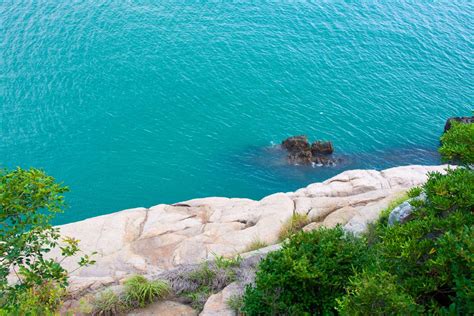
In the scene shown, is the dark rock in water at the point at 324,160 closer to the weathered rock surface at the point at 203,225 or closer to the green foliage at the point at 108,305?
the weathered rock surface at the point at 203,225

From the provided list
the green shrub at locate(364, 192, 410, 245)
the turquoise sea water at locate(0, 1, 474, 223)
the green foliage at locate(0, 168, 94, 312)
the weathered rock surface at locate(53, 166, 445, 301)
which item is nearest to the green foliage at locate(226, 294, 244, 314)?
the green foliage at locate(0, 168, 94, 312)

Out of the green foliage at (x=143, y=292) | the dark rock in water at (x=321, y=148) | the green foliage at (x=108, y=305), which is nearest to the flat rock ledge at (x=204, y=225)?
the green foliage at (x=108, y=305)

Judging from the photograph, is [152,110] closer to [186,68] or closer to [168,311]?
[186,68]

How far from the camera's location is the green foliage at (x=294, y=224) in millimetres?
28575

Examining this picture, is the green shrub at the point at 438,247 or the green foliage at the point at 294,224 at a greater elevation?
the green shrub at the point at 438,247

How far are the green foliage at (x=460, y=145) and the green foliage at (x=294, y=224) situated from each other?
1383 centimetres

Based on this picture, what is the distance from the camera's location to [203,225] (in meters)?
32.0

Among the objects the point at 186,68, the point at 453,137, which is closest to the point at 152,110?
the point at 186,68

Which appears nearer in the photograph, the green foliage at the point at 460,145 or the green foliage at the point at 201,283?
the green foliage at the point at 460,145

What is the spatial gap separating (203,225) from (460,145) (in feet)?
63.4

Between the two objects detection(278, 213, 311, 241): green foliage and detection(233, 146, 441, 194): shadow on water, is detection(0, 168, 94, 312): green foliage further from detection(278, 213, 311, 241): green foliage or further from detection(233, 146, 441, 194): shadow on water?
detection(233, 146, 441, 194): shadow on water

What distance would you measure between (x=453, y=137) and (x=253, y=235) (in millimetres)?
15158

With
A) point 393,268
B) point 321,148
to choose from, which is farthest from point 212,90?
point 393,268

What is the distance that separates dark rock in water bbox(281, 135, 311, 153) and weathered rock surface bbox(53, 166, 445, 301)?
1268cm
